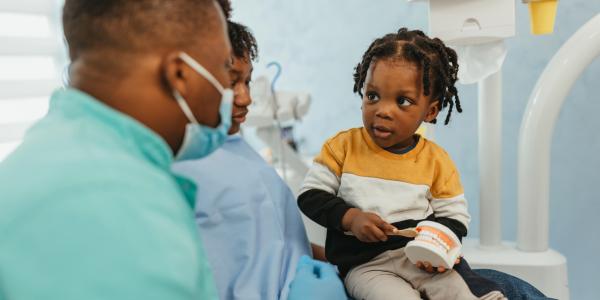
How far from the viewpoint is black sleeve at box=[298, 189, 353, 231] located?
122 cm

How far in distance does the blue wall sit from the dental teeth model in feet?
3.87

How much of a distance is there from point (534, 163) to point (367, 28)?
102 centimetres

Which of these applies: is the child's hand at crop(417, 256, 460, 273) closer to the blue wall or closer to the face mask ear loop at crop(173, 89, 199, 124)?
the face mask ear loop at crop(173, 89, 199, 124)

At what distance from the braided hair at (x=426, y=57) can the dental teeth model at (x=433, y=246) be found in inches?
11.4

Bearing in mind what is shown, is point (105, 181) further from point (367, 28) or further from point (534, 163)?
point (367, 28)

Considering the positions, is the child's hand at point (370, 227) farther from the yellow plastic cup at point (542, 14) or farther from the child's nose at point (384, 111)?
the yellow plastic cup at point (542, 14)

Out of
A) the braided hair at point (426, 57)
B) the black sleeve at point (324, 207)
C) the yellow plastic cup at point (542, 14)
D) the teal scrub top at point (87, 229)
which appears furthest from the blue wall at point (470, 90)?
the teal scrub top at point (87, 229)

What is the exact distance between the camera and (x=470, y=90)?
2.19 meters

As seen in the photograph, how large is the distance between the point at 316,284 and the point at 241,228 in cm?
18

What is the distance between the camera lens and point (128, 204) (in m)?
0.66

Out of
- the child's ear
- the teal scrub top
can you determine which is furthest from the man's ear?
the child's ear

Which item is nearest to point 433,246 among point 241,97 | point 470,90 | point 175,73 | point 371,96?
point 371,96

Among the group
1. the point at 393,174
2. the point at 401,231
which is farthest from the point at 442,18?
the point at 401,231

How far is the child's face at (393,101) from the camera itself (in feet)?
4.01
